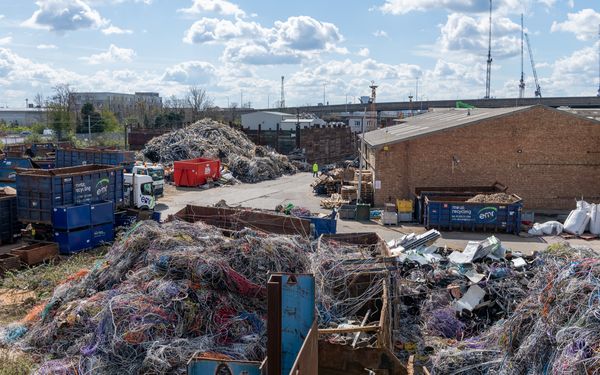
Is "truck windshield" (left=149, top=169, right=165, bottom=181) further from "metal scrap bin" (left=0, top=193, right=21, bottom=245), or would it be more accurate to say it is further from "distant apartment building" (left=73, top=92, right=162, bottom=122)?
"distant apartment building" (left=73, top=92, right=162, bottom=122)

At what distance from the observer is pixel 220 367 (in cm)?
651

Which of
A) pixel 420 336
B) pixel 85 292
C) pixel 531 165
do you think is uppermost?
pixel 531 165

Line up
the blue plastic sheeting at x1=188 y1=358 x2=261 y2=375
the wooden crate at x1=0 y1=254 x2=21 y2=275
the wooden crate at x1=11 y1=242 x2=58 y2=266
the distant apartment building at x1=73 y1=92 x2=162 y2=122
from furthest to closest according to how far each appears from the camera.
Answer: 1. the distant apartment building at x1=73 y1=92 x2=162 y2=122
2. the wooden crate at x1=11 y1=242 x2=58 y2=266
3. the wooden crate at x1=0 y1=254 x2=21 y2=275
4. the blue plastic sheeting at x1=188 y1=358 x2=261 y2=375

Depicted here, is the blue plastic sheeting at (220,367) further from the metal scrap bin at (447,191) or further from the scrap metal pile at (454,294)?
the metal scrap bin at (447,191)

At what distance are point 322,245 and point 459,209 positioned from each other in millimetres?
10696

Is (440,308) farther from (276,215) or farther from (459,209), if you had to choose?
(459,209)

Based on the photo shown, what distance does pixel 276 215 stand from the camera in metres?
16.9

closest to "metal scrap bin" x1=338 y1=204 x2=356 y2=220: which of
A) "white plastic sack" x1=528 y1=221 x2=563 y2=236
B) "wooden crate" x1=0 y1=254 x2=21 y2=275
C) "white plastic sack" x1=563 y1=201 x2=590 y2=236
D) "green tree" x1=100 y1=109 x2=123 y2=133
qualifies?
"white plastic sack" x1=528 y1=221 x2=563 y2=236

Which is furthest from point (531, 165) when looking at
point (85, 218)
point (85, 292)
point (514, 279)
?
point (85, 292)

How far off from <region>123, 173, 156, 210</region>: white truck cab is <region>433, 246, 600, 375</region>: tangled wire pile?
51.9ft

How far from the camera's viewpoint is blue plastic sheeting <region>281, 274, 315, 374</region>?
22.6 feet

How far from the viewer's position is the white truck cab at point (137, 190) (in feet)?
75.5

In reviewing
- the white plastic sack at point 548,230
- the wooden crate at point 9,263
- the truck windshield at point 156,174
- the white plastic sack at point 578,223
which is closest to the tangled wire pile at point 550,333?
the wooden crate at point 9,263

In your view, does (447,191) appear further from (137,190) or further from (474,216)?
(137,190)
